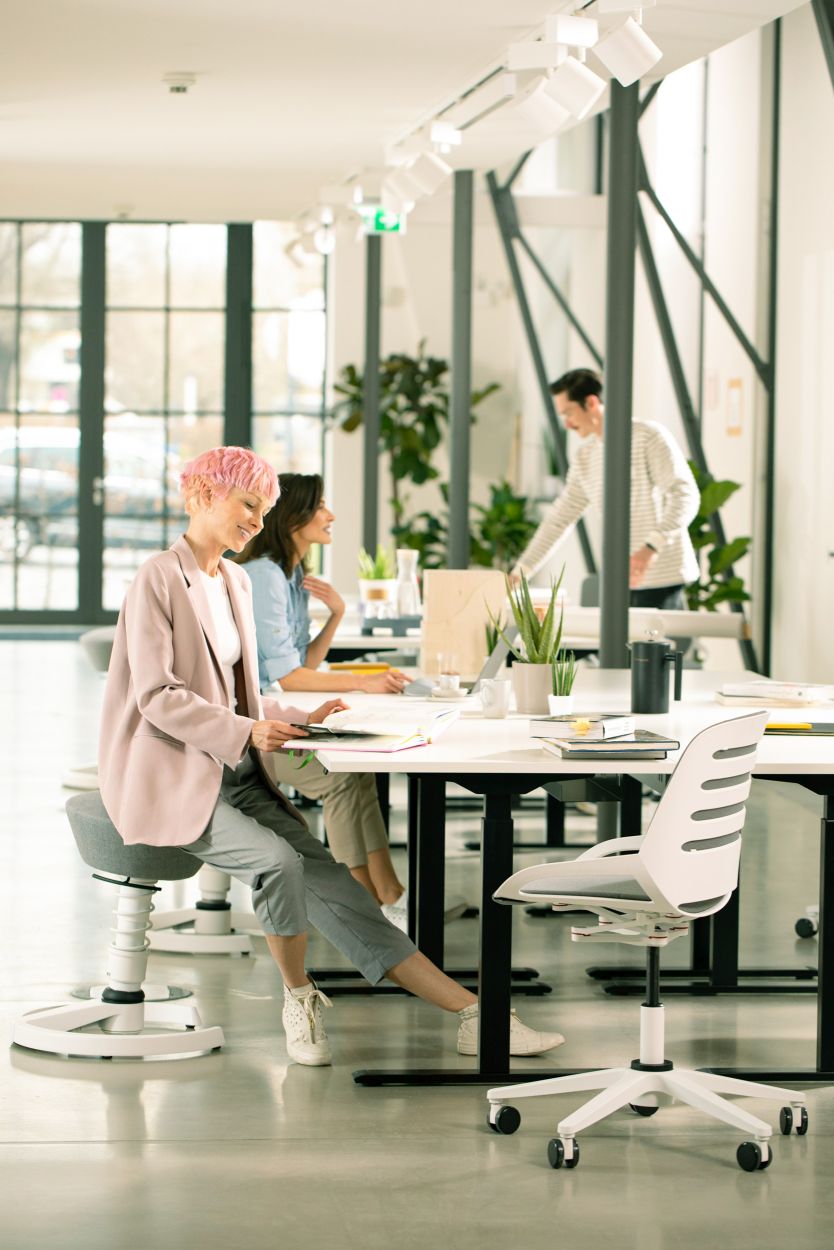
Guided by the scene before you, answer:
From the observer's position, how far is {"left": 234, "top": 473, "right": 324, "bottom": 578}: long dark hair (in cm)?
502

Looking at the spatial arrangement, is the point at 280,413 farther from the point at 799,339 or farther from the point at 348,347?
the point at 799,339

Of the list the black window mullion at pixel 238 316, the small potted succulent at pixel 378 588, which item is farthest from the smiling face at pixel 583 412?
the black window mullion at pixel 238 316

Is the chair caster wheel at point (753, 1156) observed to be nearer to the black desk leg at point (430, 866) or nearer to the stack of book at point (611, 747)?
the stack of book at point (611, 747)

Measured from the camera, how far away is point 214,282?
15.4 m

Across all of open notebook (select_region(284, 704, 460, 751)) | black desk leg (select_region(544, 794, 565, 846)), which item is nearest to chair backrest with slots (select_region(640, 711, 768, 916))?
open notebook (select_region(284, 704, 460, 751))

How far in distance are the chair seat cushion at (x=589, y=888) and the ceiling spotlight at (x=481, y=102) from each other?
334 centimetres

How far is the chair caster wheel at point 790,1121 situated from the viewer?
11.7 feet

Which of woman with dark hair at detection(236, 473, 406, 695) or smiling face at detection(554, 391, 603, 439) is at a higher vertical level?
smiling face at detection(554, 391, 603, 439)

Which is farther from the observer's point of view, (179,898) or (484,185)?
(484,185)

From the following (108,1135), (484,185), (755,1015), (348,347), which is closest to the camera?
(108,1135)

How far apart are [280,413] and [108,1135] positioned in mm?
12224

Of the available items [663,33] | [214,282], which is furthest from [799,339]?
[214,282]

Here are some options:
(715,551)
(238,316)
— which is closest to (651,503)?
(715,551)

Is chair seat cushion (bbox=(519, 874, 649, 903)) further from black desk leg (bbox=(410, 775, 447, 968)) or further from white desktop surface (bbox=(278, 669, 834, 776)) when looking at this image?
black desk leg (bbox=(410, 775, 447, 968))
